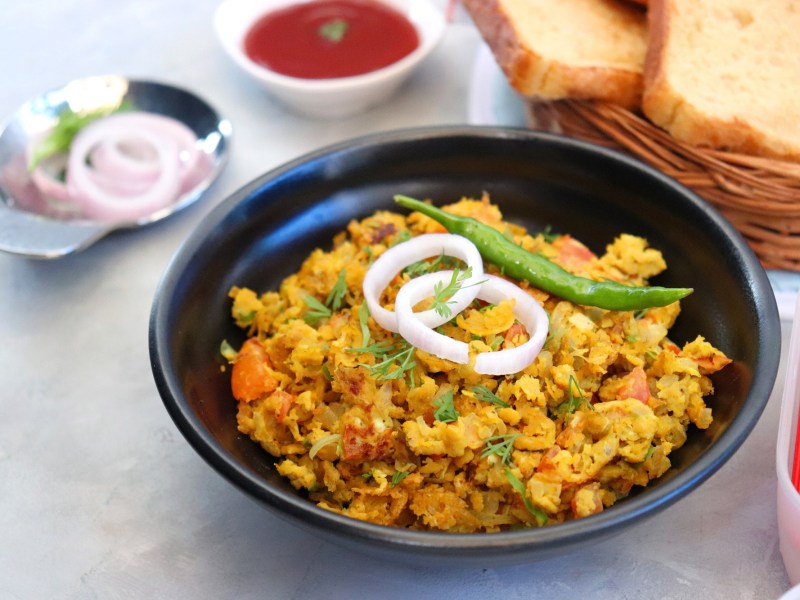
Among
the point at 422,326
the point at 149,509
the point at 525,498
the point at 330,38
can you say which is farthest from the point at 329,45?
the point at 525,498

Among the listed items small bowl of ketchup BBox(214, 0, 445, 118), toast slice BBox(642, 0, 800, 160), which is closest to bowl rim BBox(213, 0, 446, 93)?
small bowl of ketchup BBox(214, 0, 445, 118)

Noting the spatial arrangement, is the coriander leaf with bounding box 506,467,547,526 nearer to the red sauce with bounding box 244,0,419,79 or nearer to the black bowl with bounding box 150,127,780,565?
the black bowl with bounding box 150,127,780,565

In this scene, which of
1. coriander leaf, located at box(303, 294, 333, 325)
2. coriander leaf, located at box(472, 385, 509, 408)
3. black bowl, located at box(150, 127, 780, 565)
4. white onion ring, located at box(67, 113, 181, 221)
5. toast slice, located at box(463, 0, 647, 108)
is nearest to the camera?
black bowl, located at box(150, 127, 780, 565)

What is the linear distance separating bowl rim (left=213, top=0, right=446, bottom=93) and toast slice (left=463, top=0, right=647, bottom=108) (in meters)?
0.35

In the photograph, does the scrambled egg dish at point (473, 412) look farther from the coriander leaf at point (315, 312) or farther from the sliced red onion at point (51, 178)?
the sliced red onion at point (51, 178)

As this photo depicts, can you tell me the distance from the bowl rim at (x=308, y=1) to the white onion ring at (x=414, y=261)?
117 centimetres

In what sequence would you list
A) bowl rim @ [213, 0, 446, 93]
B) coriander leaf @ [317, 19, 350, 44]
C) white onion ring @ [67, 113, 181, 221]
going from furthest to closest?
coriander leaf @ [317, 19, 350, 44] → bowl rim @ [213, 0, 446, 93] → white onion ring @ [67, 113, 181, 221]

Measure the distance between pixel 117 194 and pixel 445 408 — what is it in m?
1.74

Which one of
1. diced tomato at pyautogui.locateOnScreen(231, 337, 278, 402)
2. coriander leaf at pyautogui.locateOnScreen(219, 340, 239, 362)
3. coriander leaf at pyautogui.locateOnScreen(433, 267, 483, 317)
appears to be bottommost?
coriander leaf at pyautogui.locateOnScreen(219, 340, 239, 362)

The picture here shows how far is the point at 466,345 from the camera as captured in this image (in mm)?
1834

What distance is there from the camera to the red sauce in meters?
3.31

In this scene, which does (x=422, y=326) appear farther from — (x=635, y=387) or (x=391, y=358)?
(x=635, y=387)

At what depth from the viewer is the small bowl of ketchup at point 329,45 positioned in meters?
3.16

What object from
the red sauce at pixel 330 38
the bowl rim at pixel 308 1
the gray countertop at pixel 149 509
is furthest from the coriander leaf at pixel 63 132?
the red sauce at pixel 330 38
